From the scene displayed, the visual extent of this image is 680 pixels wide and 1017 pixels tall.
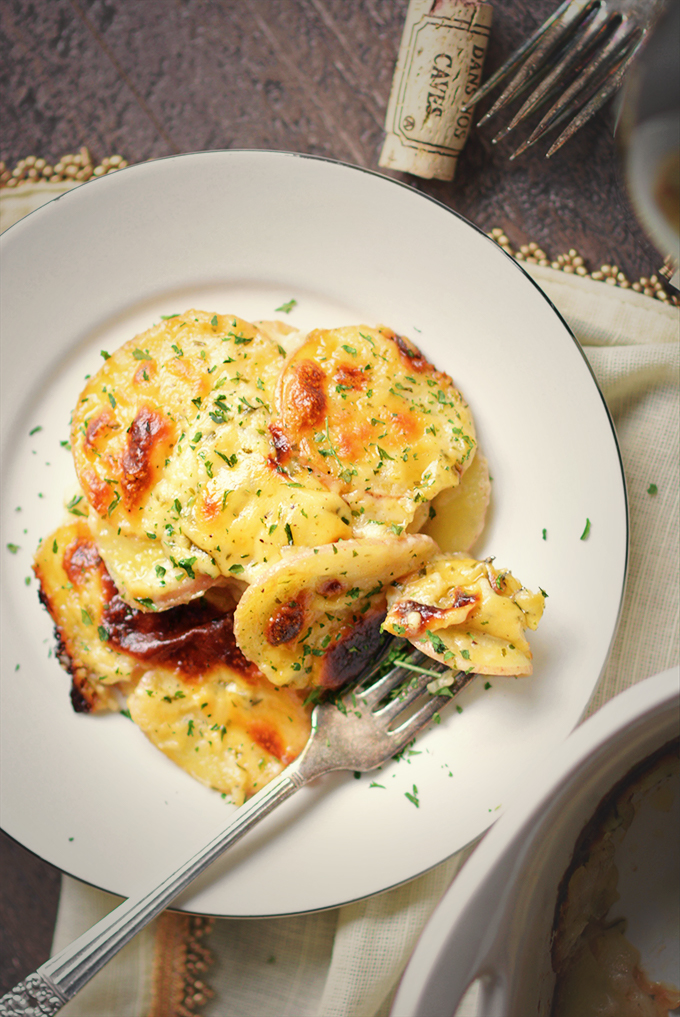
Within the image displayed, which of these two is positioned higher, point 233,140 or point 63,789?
point 233,140

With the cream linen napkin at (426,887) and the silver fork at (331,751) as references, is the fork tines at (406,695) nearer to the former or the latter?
the silver fork at (331,751)

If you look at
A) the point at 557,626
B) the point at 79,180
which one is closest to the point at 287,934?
the point at 557,626

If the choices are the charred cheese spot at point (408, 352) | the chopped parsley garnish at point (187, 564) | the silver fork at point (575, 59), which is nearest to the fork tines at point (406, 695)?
the chopped parsley garnish at point (187, 564)

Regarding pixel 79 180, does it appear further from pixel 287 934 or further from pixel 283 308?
pixel 287 934

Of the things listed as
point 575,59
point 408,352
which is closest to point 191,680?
point 408,352

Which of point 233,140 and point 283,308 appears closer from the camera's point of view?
point 283,308

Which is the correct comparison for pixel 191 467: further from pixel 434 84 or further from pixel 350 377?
pixel 434 84

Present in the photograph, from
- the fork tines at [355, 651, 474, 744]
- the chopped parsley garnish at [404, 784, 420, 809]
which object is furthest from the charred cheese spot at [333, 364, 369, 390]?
the chopped parsley garnish at [404, 784, 420, 809]
